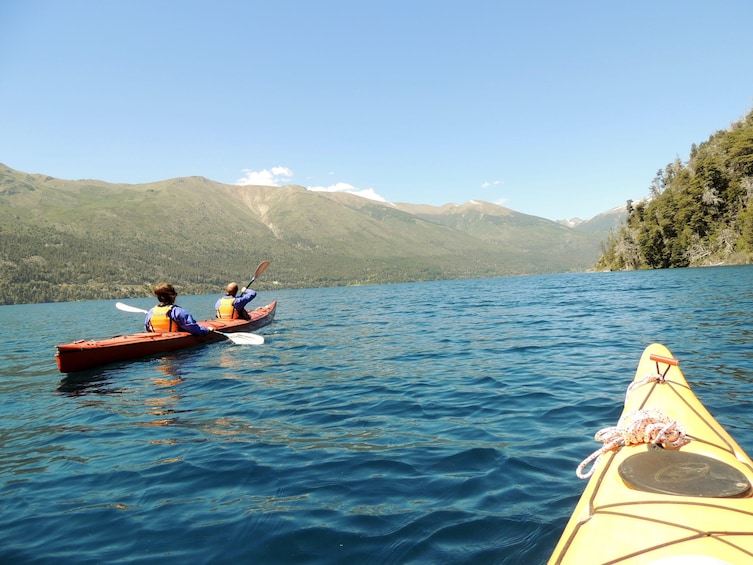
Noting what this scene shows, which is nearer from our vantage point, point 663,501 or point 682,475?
point 663,501

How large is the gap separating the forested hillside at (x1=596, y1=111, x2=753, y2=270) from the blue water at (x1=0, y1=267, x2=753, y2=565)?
6480cm

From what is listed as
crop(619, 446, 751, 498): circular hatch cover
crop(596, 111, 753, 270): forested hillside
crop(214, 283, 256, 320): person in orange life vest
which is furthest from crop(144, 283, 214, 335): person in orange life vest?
crop(596, 111, 753, 270): forested hillside

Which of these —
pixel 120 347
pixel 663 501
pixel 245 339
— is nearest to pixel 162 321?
pixel 120 347

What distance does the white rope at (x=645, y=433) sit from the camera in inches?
140

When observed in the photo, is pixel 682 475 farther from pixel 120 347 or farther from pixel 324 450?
pixel 120 347

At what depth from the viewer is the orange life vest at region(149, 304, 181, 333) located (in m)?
13.1

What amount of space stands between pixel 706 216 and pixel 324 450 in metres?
82.4

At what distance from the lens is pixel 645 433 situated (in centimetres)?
360

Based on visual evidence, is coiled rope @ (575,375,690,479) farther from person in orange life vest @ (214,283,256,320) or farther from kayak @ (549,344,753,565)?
person in orange life vest @ (214,283,256,320)

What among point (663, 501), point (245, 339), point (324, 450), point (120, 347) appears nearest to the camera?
point (663, 501)

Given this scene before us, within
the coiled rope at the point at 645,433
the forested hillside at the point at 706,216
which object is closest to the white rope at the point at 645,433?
the coiled rope at the point at 645,433

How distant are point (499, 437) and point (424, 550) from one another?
8.60ft

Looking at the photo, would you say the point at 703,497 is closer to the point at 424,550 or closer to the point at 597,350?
the point at 424,550

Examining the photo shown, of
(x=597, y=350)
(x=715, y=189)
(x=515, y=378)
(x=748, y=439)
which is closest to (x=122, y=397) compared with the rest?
(x=515, y=378)
